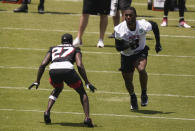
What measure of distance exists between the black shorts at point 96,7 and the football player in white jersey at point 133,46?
497 centimetres

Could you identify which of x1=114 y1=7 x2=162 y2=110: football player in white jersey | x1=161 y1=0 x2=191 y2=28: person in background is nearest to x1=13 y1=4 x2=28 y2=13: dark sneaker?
x1=161 y1=0 x2=191 y2=28: person in background

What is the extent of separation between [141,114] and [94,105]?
104 cm

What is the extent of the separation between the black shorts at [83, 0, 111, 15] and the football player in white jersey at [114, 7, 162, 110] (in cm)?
497

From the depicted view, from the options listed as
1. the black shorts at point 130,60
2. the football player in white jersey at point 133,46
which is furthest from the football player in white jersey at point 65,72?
the black shorts at point 130,60

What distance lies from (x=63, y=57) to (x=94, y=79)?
390cm

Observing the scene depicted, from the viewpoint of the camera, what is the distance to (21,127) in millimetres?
11359

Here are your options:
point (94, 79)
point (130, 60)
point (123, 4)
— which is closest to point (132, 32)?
point (130, 60)

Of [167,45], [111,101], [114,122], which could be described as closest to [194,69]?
[167,45]

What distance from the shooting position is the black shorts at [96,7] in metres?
17.6

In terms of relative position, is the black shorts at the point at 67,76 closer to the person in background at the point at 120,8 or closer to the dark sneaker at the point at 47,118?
the dark sneaker at the point at 47,118

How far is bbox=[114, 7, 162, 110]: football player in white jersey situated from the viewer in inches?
491

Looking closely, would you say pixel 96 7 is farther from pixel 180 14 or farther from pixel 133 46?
pixel 133 46

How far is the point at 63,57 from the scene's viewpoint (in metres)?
11.5

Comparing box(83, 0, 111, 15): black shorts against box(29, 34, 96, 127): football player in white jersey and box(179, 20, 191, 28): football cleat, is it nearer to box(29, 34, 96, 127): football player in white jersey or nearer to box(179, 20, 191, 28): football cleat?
box(179, 20, 191, 28): football cleat
